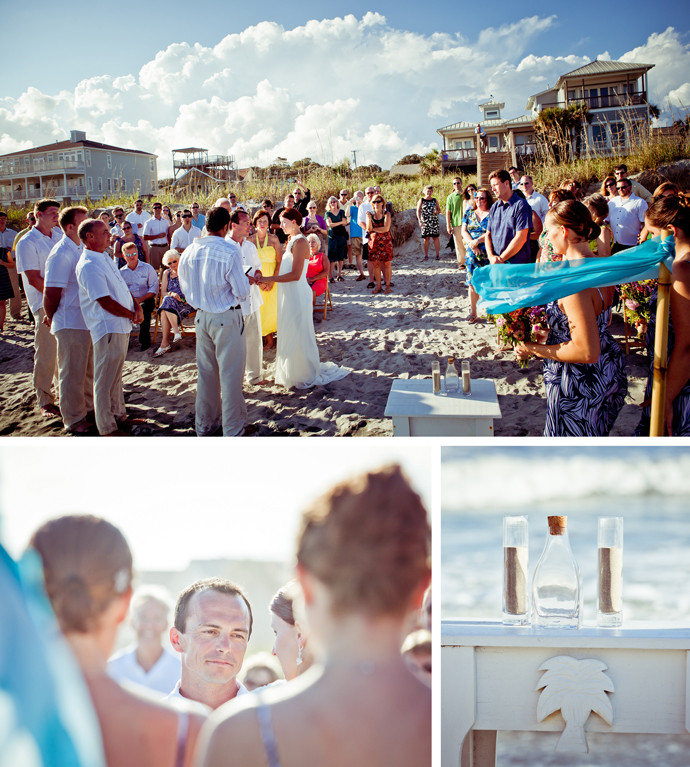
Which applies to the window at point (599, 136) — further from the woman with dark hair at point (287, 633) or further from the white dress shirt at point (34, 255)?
the woman with dark hair at point (287, 633)

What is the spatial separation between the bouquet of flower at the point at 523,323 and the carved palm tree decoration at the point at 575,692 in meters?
1.28

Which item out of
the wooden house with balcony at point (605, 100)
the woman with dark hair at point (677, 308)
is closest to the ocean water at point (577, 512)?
the woman with dark hair at point (677, 308)

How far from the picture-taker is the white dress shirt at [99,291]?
4035 mm

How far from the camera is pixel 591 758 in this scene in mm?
1820

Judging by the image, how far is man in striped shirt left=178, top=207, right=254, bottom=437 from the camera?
394 centimetres

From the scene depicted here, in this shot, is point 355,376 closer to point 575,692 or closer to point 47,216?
point 47,216

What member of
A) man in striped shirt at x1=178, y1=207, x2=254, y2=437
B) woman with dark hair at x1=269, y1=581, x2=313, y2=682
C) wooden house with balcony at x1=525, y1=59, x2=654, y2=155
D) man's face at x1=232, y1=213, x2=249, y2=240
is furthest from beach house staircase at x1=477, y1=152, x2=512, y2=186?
woman with dark hair at x1=269, y1=581, x2=313, y2=682

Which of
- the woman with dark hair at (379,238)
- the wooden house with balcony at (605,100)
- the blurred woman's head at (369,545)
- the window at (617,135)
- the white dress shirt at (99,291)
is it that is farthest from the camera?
the window at (617,135)

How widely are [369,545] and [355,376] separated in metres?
3.72

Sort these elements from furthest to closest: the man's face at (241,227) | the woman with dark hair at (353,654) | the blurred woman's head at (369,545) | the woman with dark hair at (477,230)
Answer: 1. the woman with dark hair at (477,230)
2. the man's face at (241,227)
3. the blurred woman's head at (369,545)
4. the woman with dark hair at (353,654)

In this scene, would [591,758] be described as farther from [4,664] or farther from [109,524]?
[4,664]

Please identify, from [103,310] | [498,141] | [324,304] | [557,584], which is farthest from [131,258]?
[498,141]

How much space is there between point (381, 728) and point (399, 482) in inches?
26.2

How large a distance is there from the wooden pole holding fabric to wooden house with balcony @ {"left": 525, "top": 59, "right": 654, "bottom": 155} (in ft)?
13.9
